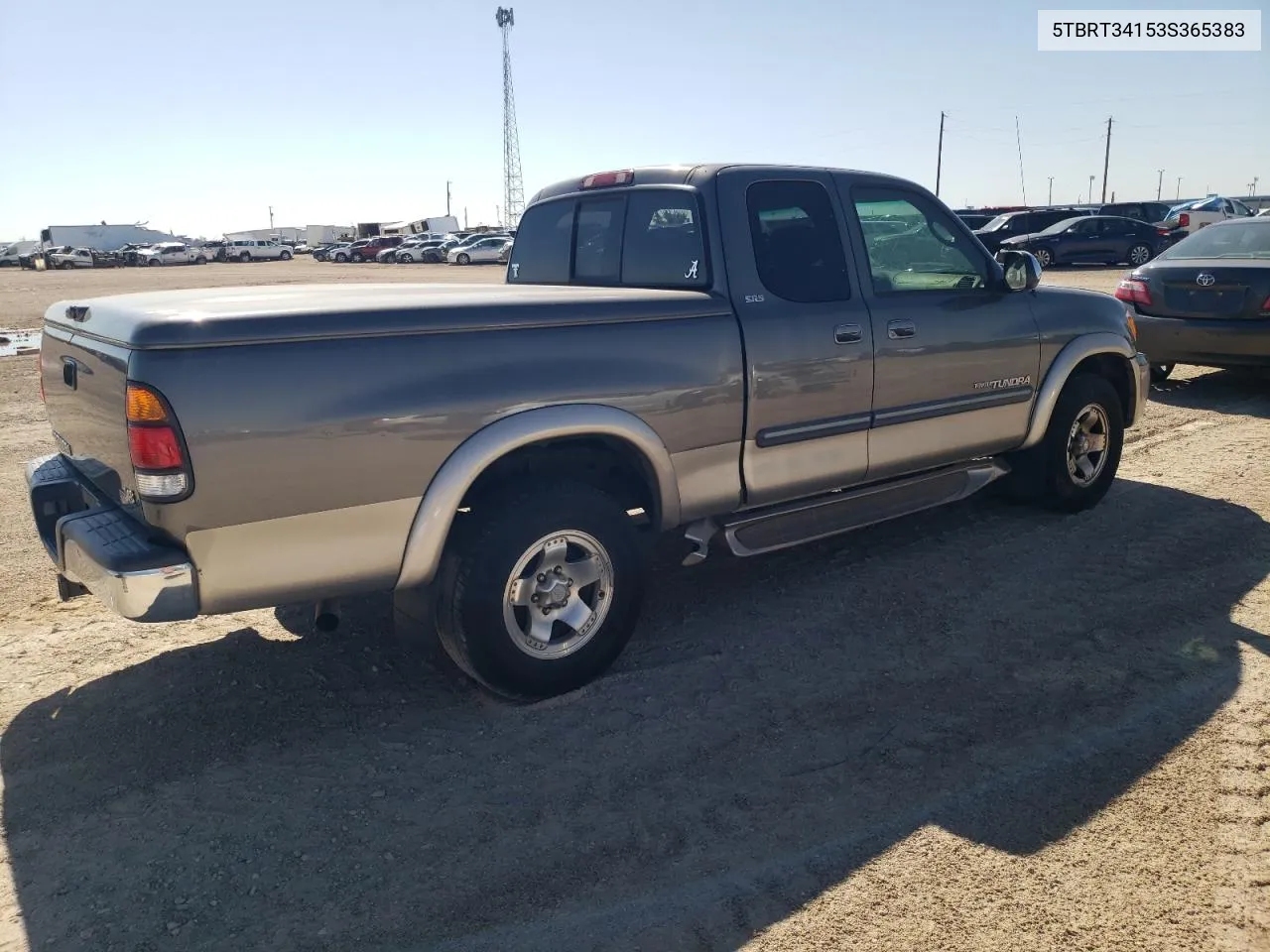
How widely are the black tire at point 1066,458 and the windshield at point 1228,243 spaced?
4312 mm

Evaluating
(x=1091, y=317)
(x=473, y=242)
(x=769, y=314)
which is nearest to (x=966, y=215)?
(x=473, y=242)

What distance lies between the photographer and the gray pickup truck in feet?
9.70

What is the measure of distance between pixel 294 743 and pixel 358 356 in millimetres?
1424

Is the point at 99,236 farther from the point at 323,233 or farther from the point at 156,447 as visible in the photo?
the point at 156,447

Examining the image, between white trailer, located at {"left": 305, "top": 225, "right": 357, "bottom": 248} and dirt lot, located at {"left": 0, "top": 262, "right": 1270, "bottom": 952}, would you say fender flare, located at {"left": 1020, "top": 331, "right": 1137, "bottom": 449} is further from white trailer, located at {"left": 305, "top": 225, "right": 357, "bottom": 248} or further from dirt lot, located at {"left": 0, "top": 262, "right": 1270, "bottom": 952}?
white trailer, located at {"left": 305, "top": 225, "right": 357, "bottom": 248}

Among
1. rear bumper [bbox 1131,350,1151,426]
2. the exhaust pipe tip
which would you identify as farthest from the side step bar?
the exhaust pipe tip

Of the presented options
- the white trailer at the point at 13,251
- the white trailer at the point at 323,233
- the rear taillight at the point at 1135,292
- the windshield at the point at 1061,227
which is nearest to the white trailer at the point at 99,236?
the white trailer at the point at 13,251

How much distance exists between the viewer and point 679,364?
151 inches

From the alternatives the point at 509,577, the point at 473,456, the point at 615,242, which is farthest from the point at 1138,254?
the point at 473,456

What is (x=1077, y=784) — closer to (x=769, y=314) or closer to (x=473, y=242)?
(x=769, y=314)

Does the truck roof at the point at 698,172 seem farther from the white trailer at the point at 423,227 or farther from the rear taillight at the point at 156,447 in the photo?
the white trailer at the point at 423,227

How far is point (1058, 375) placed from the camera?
541 centimetres

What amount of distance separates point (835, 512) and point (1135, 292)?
6212 mm

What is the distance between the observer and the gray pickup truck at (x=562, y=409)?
296 cm
